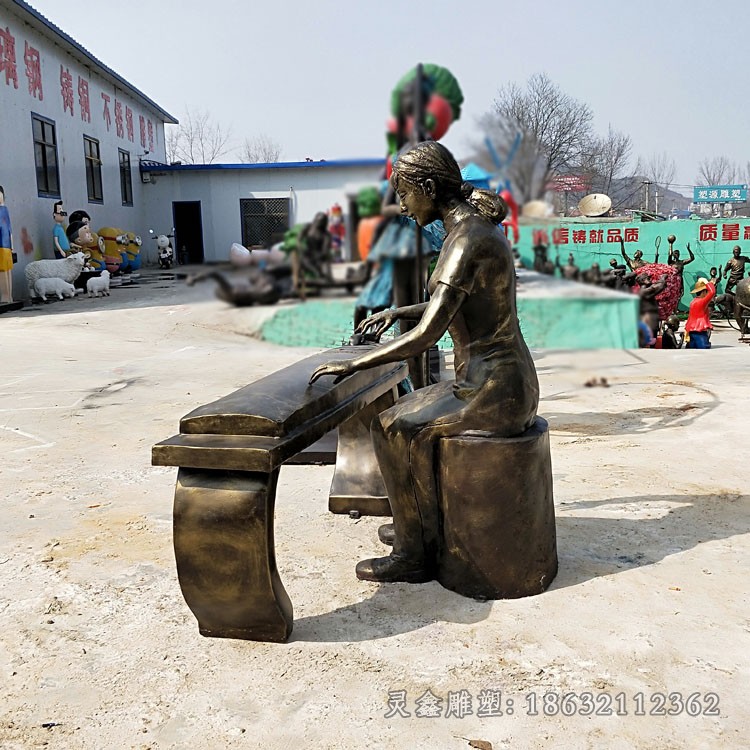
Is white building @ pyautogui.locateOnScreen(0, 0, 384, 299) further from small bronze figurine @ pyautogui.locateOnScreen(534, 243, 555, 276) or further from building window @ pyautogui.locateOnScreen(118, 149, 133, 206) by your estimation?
small bronze figurine @ pyautogui.locateOnScreen(534, 243, 555, 276)

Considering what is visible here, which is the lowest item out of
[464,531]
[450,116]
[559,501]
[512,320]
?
[559,501]

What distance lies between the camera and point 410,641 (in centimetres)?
231

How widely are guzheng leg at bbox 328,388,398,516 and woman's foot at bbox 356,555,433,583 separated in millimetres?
712

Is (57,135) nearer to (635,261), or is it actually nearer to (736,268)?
(635,261)

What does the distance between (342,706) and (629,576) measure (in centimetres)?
122

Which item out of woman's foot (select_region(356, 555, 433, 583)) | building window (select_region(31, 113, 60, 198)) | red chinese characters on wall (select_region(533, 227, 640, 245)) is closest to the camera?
woman's foot (select_region(356, 555, 433, 583))

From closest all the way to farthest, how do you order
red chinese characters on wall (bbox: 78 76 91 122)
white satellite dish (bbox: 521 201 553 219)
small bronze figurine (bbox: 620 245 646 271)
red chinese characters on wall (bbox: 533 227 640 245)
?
white satellite dish (bbox: 521 201 553 219)
small bronze figurine (bbox: 620 245 646 271)
red chinese characters on wall (bbox: 78 76 91 122)
red chinese characters on wall (bbox: 533 227 640 245)

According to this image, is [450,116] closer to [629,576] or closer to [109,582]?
[629,576]

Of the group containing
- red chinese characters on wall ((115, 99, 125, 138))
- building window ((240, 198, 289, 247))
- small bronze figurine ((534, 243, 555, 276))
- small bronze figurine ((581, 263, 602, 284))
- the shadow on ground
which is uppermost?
red chinese characters on wall ((115, 99, 125, 138))

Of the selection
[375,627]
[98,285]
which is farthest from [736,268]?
[375,627]

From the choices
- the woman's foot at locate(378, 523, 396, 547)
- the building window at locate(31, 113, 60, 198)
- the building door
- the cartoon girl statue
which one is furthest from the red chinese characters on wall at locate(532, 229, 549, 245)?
the building door

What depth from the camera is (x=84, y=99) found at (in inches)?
698

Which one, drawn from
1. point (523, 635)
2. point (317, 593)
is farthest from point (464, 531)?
point (317, 593)

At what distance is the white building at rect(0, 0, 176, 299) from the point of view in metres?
13.6
